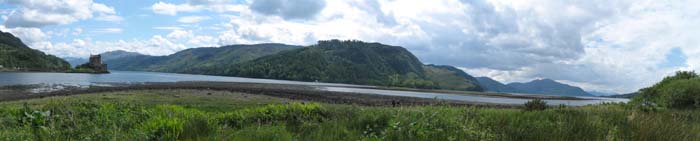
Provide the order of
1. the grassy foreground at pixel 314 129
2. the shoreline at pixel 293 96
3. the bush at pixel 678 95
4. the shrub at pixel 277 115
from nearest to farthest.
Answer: the grassy foreground at pixel 314 129, the shrub at pixel 277 115, the bush at pixel 678 95, the shoreline at pixel 293 96

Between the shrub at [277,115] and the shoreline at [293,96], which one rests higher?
the shrub at [277,115]

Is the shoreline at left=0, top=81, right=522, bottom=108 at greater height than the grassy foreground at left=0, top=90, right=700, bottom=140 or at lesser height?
lesser

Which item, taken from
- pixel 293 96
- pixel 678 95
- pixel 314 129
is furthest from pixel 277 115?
pixel 293 96

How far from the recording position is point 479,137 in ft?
25.7

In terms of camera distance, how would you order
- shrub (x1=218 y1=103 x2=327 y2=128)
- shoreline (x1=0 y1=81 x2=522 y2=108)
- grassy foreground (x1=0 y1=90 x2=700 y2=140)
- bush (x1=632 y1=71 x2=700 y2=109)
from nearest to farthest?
grassy foreground (x1=0 y1=90 x2=700 y2=140), shrub (x1=218 y1=103 x2=327 y2=128), bush (x1=632 y1=71 x2=700 y2=109), shoreline (x1=0 y1=81 x2=522 y2=108)

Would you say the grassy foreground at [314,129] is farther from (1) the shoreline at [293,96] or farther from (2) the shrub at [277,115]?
(1) the shoreline at [293,96]

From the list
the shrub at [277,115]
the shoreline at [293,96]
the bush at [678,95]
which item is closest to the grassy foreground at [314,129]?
the shrub at [277,115]

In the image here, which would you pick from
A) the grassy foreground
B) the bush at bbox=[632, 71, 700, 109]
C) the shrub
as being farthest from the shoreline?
the grassy foreground

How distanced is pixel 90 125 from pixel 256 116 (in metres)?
4.43

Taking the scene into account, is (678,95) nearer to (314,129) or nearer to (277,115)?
(277,115)

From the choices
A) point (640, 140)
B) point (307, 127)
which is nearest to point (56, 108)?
point (307, 127)

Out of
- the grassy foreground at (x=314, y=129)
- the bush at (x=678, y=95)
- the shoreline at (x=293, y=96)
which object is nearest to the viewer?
the grassy foreground at (x=314, y=129)

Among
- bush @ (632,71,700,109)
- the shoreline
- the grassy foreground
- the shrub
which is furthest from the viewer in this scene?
the shoreline

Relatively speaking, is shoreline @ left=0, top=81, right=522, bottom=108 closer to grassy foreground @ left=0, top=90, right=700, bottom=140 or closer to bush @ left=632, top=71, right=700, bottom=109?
bush @ left=632, top=71, right=700, bottom=109
